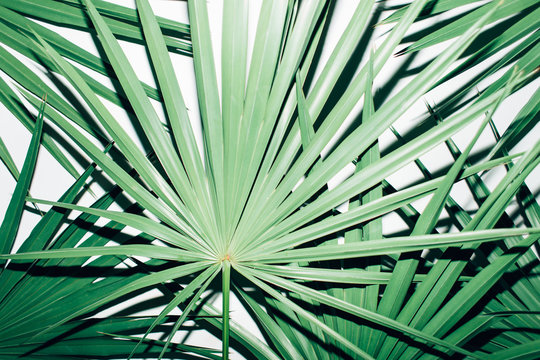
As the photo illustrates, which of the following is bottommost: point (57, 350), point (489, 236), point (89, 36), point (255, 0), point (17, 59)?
point (57, 350)

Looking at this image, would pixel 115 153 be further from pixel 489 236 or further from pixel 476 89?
pixel 476 89

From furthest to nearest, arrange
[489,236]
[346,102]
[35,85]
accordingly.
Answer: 1. [35,85]
2. [346,102]
3. [489,236]

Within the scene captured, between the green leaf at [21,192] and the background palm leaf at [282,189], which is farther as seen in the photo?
the green leaf at [21,192]

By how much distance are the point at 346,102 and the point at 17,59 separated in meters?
0.81

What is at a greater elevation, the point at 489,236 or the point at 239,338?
the point at 489,236

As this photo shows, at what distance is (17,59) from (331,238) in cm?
87

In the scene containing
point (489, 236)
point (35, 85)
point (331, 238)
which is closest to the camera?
point (489, 236)

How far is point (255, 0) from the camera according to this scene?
90cm

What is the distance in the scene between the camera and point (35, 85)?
833 millimetres

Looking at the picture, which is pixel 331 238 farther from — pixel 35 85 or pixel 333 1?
pixel 35 85

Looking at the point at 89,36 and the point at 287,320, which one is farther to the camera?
the point at 89,36

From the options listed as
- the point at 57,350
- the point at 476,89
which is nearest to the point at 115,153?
the point at 57,350

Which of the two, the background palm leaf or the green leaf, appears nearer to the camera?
the background palm leaf

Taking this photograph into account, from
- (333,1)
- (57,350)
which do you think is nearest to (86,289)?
(57,350)
